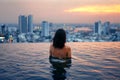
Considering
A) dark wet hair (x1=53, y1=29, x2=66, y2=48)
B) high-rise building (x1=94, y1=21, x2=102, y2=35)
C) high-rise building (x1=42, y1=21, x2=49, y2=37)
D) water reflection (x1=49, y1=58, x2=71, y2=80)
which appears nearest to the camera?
water reflection (x1=49, y1=58, x2=71, y2=80)

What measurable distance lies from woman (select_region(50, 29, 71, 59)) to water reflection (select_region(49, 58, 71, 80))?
0.18 metres

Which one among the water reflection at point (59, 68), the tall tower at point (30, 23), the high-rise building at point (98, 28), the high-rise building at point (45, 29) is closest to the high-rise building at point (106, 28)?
the high-rise building at point (98, 28)

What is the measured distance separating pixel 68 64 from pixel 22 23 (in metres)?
15.4

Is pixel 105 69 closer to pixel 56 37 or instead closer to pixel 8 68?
pixel 56 37

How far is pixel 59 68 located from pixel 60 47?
678mm

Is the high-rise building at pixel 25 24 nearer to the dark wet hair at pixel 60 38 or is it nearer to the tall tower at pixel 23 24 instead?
the tall tower at pixel 23 24

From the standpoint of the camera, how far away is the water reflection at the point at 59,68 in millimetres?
6436

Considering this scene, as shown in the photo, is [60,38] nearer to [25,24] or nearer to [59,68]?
[59,68]

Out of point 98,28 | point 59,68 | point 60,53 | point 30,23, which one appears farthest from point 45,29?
point 59,68

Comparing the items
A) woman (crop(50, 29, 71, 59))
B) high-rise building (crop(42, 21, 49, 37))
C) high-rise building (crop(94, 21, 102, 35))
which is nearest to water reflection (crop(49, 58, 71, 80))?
woman (crop(50, 29, 71, 59))

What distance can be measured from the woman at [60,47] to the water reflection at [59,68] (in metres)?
0.18

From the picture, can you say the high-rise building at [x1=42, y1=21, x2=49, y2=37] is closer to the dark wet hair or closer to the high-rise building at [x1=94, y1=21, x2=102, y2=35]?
the high-rise building at [x1=94, y1=21, x2=102, y2=35]

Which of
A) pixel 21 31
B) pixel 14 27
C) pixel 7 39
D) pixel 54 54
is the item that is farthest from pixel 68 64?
pixel 14 27

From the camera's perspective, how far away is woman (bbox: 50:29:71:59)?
24.1 ft
